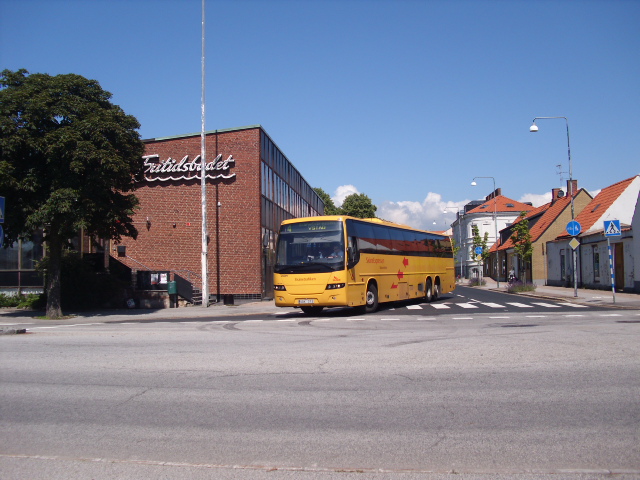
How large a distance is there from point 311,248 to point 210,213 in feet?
40.9

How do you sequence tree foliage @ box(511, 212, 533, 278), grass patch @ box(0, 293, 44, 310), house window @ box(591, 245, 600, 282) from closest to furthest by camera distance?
grass patch @ box(0, 293, 44, 310) → house window @ box(591, 245, 600, 282) → tree foliage @ box(511, 212, 533, 278)

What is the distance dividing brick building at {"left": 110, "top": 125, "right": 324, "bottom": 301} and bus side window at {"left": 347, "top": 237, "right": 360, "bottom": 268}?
37.5 feet

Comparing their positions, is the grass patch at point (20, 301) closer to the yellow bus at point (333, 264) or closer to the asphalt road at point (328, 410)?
the yellow bus at point (333, 264)

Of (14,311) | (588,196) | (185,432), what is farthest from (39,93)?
(588,196)

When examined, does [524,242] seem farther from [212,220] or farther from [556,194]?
[556,194]

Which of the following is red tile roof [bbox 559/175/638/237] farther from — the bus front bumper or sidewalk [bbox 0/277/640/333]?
the bus front bumper

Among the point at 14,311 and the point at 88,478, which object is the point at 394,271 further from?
the point at 88,478

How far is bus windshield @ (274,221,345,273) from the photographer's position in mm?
18562

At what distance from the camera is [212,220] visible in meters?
29.8

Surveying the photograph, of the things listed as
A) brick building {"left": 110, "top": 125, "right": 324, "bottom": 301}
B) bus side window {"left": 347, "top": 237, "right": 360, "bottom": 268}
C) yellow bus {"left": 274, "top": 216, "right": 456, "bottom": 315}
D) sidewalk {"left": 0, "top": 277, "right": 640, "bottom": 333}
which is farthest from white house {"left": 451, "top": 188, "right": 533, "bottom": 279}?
bus side window {"left": 347, "top": 237, "right": 360, "bottom": 268}

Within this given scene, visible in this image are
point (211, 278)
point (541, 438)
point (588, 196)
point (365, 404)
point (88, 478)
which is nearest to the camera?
point (88, 478)

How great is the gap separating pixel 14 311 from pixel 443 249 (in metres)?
20.8

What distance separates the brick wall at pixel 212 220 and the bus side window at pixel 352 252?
11.4 metres

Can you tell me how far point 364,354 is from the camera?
9898mm
